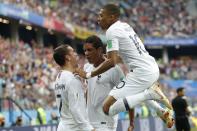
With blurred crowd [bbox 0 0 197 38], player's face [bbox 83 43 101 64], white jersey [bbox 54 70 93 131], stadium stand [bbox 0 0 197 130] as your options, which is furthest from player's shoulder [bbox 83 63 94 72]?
blurred crowd [bbox 0 0 197 38]

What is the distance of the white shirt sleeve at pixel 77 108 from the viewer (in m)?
7.23

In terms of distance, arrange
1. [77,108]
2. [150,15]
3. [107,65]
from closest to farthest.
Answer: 1. [77,108]
2. [107,65]
3. [150,15]

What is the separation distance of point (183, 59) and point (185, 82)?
11076mm

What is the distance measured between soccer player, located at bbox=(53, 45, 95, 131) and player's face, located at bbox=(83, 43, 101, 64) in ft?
1.41

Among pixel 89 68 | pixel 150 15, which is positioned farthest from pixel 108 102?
pixel 150 15

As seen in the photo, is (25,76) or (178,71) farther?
(178,71)

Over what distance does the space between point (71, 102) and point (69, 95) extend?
0.31 ft

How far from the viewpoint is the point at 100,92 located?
8227 mm

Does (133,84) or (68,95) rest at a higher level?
(133,84)

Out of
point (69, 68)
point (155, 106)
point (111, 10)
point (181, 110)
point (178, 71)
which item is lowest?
point (181, 110)

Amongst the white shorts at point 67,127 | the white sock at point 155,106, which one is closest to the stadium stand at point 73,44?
the white sock at point 155,106

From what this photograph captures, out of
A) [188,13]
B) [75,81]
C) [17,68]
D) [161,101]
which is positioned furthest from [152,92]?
[188,13]

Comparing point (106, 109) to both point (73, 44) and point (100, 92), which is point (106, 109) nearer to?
point (100, 92)

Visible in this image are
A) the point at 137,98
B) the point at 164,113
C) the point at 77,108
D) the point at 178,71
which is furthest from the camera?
the point at 178,71
